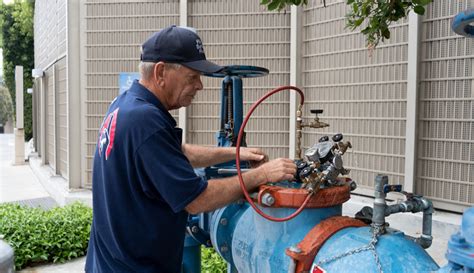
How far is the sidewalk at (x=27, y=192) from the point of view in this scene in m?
5.03

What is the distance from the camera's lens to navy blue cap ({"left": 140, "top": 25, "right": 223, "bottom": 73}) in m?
1.84

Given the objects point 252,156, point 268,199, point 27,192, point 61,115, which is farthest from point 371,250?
point 27,192

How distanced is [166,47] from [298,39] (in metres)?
4.94

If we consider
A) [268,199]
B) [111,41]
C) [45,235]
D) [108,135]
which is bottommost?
[45,235]

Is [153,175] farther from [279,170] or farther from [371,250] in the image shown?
[371,250]

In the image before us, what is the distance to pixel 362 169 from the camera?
5926 mm

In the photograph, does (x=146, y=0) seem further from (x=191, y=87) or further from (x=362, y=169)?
(x=191, y=87)

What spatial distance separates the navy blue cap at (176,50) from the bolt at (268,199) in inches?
20.7

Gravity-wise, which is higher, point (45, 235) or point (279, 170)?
point (279, 170)

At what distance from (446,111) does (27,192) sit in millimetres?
8160

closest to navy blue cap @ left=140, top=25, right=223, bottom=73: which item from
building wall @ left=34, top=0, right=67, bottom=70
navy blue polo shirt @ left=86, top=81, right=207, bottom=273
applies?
navy blue polo shirt @ left=86, top=81, right=207, bottom=273

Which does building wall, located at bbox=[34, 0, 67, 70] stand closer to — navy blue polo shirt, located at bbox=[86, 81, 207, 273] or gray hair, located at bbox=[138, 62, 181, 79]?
gray hair, located at bbox=[138, 62, 181, 79]

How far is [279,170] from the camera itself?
1865mm

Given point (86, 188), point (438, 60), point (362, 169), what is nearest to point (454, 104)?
point (438, 60)
